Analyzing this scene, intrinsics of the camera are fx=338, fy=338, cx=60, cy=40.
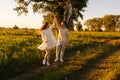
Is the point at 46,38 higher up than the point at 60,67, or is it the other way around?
the point at 46,38

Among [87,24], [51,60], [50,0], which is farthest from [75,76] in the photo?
[87,24]

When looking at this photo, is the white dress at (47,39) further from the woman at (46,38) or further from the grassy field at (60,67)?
the grassy field at (60,67)

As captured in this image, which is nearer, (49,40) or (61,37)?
(49,40)

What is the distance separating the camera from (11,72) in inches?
634

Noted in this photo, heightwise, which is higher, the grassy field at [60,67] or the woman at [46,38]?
the woman at [46,38]

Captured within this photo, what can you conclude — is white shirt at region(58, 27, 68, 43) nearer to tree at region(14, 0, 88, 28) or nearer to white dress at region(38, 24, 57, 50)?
white dress at region(38, 24, 57, 50)

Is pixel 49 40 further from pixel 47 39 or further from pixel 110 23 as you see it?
pixel 110 23

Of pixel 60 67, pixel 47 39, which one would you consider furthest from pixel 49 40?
pixel 60 67

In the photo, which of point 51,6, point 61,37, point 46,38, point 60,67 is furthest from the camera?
point 51,6

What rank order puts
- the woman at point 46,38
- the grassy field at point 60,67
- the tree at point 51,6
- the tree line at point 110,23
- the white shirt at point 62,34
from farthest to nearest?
the tree line at point 110,23 → the tree at point 51,6 → the white shirt at point 62,34 → the woman at point 46,38 → the grassy field at point 60,67

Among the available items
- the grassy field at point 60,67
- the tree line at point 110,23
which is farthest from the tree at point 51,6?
the tree line at point 110,23

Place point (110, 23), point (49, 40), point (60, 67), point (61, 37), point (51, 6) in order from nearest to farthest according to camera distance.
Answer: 1. point (60, 67)
2. point (49, 40)
3. point (61, 37)
4. point (51, 6)
5. point (110, 23)

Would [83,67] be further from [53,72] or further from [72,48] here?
[72,48]

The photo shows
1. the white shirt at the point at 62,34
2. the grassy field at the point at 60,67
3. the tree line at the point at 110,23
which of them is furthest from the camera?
the tree line at the point at 110,23
